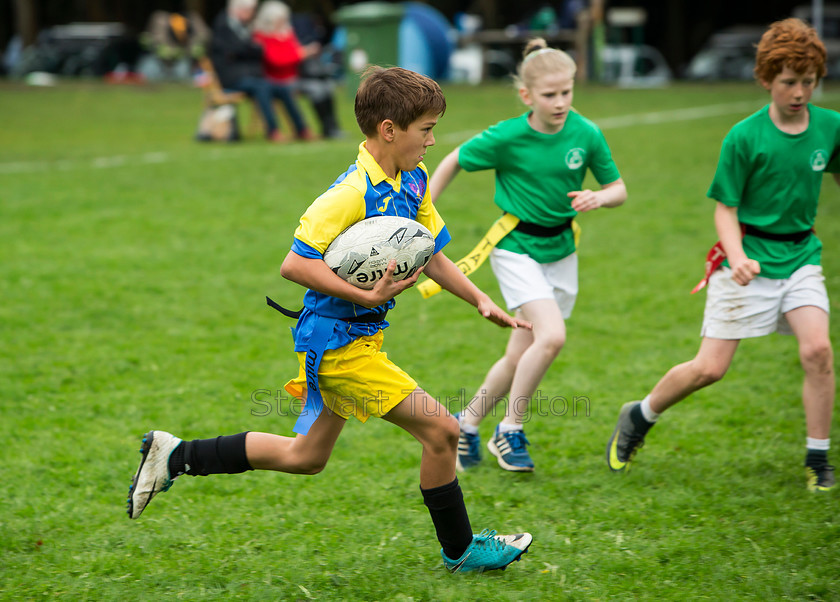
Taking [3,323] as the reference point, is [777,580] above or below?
above

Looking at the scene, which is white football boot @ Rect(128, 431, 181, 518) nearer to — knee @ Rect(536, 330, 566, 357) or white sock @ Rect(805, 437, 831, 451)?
knee @ Rect(536, 330, 566, 357)

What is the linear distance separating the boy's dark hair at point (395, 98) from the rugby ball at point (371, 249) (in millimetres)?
321

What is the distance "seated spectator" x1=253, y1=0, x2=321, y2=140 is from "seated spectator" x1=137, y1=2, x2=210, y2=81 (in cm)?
Result: 194

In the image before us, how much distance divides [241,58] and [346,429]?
11.8m

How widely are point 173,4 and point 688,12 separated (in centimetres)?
2263

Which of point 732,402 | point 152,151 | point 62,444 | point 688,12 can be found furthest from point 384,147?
point 688,12

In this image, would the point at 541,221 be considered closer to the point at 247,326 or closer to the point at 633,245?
the point at 247,326

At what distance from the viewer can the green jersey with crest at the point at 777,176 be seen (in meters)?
3.99

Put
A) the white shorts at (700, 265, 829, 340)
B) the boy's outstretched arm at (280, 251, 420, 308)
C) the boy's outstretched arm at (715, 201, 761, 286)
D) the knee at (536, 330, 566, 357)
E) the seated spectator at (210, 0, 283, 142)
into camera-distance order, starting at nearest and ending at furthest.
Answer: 1. the boy's outstretched arm at (280, 251, 420, 308)
2. the boy's outstretched arm at (715, 201, 761, 286)
3. the white shorts at (700, 265, 829, 340)
4. the knee at (536, 330, 566, 357)
5. the seated spectator at (210, 0, 283, 142)

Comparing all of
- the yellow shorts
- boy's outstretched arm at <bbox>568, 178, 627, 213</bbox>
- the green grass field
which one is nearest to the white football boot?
the green grass field

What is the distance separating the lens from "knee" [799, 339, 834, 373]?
3977 millimetres

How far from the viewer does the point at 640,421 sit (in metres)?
4.32

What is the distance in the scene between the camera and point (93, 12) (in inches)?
1577

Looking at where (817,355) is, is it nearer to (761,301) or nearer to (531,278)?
(761,301)
